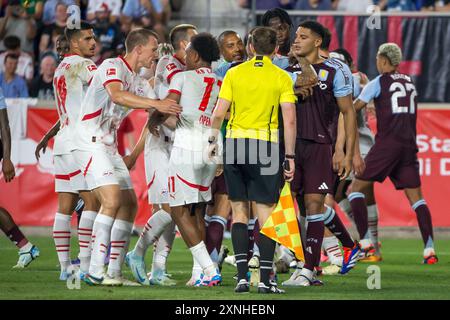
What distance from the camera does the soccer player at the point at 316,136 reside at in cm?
1122

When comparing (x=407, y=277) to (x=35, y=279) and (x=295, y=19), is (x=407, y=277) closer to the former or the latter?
(x=35, y=279)

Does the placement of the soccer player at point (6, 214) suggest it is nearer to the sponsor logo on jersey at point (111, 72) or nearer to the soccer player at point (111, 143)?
the soccer player at point (111, 143)

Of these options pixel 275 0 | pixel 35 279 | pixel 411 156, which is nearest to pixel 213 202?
pixel 35 279

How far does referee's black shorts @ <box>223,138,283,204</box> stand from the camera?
10234mm

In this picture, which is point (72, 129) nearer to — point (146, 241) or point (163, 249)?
point (146, 241)

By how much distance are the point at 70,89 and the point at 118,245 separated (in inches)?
65.3

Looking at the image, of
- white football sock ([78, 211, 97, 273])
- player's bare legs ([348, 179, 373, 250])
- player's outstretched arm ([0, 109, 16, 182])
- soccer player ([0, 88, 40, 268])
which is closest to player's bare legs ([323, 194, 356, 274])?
player's bare legs ([348, 179, 373, 250])

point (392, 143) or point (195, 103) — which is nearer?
point (195, 103)

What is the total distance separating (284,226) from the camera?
10.3 meters

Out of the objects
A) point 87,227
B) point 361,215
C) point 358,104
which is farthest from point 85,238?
point 361,215

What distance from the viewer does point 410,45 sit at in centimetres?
1941

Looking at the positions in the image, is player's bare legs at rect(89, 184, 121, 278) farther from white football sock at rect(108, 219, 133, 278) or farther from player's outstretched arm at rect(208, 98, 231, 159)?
player's outstretched arm at rect(208, 98, 231, 159)

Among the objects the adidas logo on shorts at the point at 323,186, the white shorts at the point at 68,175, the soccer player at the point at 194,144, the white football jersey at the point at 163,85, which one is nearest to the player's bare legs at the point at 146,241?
the soccer player at the point at 194,144

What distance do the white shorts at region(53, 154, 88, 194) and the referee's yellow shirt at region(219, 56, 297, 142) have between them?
2135 millimetres
